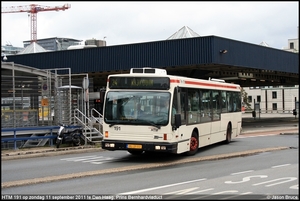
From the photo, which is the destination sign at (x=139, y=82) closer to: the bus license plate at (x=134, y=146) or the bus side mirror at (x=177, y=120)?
the bus side mirror at (x=177, y=120)

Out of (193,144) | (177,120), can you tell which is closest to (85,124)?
(193,144)

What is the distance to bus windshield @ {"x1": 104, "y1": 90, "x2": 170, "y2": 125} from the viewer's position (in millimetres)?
14500

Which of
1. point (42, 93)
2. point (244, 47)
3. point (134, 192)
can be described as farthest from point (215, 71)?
point (134, 192)

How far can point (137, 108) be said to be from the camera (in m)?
14.7

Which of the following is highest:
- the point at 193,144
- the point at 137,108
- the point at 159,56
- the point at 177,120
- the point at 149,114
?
the point at 159,56

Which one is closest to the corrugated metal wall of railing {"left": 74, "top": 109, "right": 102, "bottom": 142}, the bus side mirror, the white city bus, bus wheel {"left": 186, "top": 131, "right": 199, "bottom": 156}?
railing {"left": 74, "top": 109, "right": 102, "bottom": 142}

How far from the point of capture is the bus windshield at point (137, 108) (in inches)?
571

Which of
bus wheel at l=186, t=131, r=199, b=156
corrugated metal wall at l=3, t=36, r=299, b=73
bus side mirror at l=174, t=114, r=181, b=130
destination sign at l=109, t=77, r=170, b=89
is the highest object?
corrugated metal wall at l=3, t=36, r=299, b=73

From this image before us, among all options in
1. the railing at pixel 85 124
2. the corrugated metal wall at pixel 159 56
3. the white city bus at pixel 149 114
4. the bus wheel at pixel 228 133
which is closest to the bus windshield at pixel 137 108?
the white city bus at pixel 149 114

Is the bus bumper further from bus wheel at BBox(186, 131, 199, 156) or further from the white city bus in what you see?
bus wheel at BBox(186, 131, 199, 156)

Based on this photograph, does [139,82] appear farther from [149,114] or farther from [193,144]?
[193,144]

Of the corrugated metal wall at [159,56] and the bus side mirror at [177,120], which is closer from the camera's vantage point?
the bus side mirror at [177,120]

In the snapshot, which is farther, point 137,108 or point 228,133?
point 228,133

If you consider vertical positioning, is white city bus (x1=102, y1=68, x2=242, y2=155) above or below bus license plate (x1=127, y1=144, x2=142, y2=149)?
above
